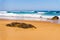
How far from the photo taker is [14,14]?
2648 millimetres

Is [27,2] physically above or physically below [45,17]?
above

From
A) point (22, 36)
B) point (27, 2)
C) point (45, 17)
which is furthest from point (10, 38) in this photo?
point (45, 17)

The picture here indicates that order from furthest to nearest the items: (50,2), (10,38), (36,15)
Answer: (36,15) < (50,2) < (10,38)

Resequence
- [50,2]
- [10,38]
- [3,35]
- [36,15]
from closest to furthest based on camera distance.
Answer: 1. [10,38]
2. [3,35]
3. [50,2]
4. [36,15]

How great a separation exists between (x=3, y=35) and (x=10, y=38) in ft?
Result: 0.45

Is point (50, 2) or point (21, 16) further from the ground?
point (50, 2)

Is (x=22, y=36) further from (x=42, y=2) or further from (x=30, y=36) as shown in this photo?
(x=42, y=2)

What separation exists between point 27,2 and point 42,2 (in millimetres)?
267

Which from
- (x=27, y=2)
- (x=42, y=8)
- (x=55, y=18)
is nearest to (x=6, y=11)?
(x=27, y=2)

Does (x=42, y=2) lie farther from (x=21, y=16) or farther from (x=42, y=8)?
(x=21, y=16)

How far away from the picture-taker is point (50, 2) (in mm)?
2492

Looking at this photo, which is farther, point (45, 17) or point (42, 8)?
point (45, 17)

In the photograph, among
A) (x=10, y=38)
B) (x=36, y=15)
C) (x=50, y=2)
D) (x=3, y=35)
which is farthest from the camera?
(x=36, y=15)

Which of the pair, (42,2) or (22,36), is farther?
(42,2)
